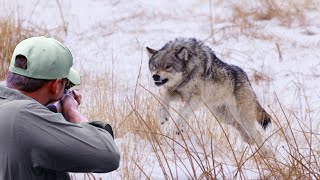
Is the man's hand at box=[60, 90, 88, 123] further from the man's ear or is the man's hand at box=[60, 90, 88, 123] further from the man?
the man's ear

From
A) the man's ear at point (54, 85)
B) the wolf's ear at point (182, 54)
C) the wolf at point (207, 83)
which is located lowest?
the wolf at point (207, 83)

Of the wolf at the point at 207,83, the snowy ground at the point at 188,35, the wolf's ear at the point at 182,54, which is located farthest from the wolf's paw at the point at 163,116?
the snowy ground at the point at 188,35

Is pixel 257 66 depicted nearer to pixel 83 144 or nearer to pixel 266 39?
pixel 266 39

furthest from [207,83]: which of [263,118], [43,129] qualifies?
[43,129]

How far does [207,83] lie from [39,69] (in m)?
4.71

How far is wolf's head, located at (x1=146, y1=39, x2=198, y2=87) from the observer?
7.12 metres

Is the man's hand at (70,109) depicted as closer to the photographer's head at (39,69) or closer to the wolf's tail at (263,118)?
the photographer's head at (39,69)

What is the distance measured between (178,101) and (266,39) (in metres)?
3.46

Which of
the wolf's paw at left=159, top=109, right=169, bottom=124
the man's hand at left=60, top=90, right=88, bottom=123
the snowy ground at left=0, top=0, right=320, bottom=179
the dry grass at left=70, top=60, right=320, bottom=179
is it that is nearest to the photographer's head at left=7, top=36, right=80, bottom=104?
the man's hand at left=60, top=90, right=88, bottom=123

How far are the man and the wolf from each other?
4.36m

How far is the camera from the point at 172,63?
285 inches

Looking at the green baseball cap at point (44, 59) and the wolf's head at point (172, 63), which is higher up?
the green baseball cap at point (44, 59)

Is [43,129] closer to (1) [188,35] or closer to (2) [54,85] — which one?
(2) [54,85]

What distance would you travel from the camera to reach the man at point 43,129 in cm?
241
